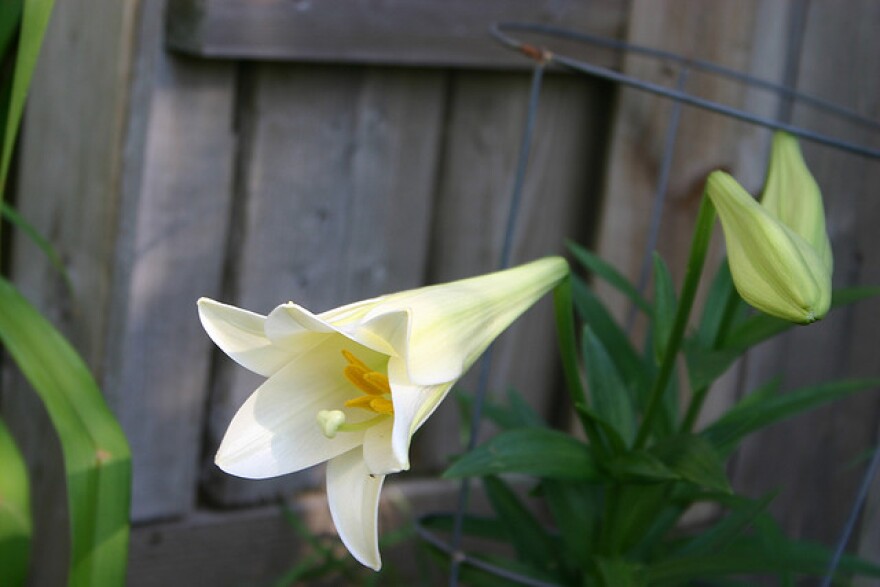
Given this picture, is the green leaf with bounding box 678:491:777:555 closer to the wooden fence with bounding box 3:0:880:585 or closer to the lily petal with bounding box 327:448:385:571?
the wooden fence with bounding box 3:0:880:585

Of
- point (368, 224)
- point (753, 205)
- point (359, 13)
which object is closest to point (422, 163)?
point (368, 224)

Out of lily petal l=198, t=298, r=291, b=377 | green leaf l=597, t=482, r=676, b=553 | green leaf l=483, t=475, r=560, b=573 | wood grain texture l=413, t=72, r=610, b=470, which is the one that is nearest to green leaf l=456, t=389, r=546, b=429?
green leaf l=483, t=475, r=560, b=573

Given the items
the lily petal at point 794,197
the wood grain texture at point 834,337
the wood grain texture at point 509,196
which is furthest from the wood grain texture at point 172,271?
the wood grain texture at point 834,337

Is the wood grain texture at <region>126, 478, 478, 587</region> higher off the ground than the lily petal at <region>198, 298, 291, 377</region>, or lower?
lower

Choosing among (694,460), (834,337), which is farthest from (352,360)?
(834,337)

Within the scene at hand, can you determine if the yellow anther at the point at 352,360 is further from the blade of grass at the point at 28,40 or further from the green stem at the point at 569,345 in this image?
the blade of grass at the point at 28,40

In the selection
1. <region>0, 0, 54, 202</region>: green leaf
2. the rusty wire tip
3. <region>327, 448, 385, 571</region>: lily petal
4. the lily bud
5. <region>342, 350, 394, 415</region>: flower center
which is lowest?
<region>327, 448, 385, 571</region>: lily petal
